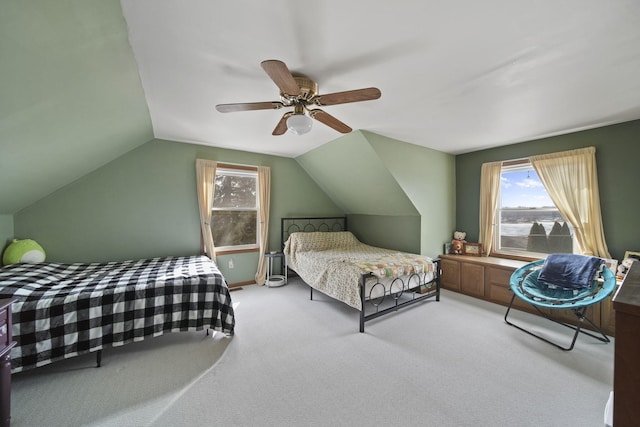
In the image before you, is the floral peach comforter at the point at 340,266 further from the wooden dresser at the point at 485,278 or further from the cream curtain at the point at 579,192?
the cream curtain at the point at 579,192

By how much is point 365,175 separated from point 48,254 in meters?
4.25

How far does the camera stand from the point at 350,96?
67.7 inches

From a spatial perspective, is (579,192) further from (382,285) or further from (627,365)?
(627,365)

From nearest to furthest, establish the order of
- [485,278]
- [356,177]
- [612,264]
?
[612,264] → [485,278] → [356,177]

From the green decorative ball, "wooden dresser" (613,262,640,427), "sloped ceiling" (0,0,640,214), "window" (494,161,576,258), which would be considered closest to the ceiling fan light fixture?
"sloped ceiling" (0,0,640,214)

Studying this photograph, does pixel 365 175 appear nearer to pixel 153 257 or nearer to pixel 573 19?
pixel 573 19

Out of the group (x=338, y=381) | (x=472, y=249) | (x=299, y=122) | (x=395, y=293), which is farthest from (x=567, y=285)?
(x=299, y=122)

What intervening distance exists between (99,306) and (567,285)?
4562 millimetres

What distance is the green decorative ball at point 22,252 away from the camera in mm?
2532

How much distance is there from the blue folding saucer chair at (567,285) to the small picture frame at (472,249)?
91 cm

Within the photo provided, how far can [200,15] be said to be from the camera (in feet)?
4.28

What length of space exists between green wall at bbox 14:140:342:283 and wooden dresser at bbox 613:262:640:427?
412 cm

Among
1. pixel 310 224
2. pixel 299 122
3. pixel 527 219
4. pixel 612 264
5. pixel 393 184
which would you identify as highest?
pixel 299 122

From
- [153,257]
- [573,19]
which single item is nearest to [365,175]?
[573,19]
